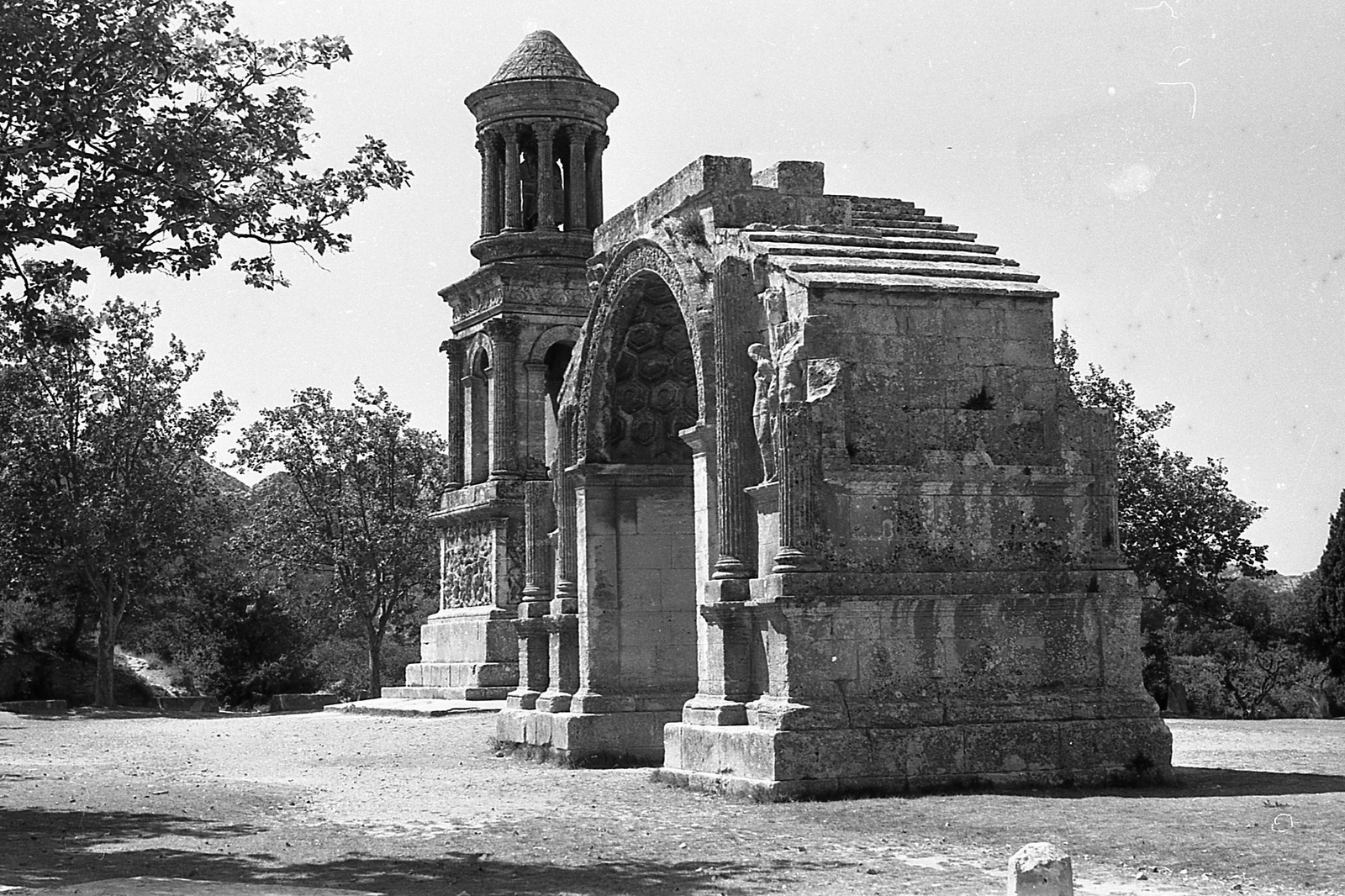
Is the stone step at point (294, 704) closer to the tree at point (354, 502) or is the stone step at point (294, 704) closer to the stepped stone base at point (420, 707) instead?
the tree at point (354, 502)

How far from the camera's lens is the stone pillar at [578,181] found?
109ft

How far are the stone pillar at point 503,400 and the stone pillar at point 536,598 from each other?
10604 mm

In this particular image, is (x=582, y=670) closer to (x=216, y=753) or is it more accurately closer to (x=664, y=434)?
(x=664, y=434)

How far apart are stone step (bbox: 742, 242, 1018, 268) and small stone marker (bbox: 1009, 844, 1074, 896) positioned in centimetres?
861

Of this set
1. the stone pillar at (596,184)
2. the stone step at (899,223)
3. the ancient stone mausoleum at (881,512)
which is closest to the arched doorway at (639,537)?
the ancient stone mausoleum at (881,512)

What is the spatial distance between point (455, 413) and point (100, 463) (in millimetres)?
9021

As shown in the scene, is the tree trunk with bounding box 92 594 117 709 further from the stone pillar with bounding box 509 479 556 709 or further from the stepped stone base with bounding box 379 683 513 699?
the stone pillar with bounding box 509 479 556 709

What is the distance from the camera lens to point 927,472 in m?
14.0

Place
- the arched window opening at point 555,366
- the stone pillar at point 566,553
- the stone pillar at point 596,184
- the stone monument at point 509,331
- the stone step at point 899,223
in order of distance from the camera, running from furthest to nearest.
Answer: the stone pillar at point 596,184
the arched window opening at point 555,366
the stone monument at point 509,331
the stone pillar at point 566,553
the stone step at point 899,223

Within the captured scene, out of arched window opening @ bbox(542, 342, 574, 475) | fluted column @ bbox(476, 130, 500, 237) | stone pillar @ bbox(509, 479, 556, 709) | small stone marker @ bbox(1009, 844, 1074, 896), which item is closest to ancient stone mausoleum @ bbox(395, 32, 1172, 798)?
stone pillar @ bbox(509, 479, 556, 709)

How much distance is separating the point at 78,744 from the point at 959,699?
1512 cm

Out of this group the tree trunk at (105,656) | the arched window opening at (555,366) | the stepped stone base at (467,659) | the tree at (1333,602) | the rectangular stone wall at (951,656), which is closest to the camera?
the rectangular stone wall at (951,656)

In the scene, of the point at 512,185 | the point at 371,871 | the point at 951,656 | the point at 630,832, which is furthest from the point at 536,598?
the point at 512,185

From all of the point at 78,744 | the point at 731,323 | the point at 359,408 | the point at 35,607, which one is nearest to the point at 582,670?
the point at 731,323
